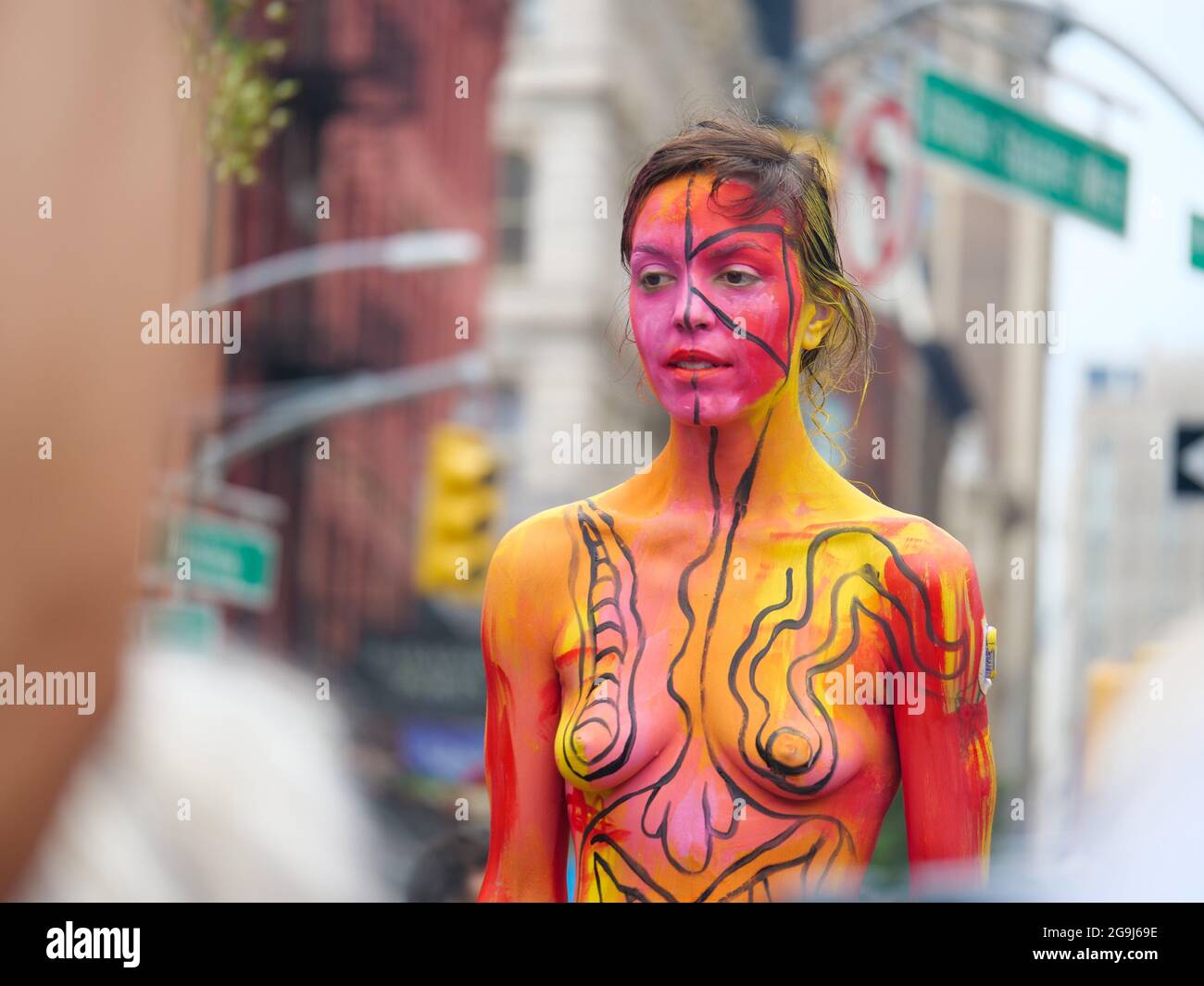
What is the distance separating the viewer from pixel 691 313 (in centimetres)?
285

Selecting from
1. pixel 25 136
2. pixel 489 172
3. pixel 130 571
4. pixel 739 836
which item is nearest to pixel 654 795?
pixel 739 836

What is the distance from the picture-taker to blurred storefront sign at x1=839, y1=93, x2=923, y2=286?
56.9 feet

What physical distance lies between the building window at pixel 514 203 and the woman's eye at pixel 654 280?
18.2m

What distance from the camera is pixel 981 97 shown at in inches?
388

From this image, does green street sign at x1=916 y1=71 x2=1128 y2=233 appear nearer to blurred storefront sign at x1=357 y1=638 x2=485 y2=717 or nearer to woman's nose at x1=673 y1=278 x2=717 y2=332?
woman's nose at x1=673 y1=278 x2=717 y2=332

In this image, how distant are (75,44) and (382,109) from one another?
14161 mm

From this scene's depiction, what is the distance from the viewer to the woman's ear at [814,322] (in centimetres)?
295

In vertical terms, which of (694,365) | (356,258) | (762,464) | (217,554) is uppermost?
(356,258)

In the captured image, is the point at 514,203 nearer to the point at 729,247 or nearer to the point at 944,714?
the point at 729,247

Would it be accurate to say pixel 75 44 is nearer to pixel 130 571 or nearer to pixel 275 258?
pixel 130 571

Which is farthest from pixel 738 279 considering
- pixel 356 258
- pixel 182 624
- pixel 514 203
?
pixel 514 203

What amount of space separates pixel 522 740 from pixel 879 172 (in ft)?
54.1

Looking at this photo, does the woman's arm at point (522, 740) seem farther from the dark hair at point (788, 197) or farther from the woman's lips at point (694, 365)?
the dark hair at point (788, 197)

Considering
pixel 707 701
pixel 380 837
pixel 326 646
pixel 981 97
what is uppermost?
pixel 981 97
